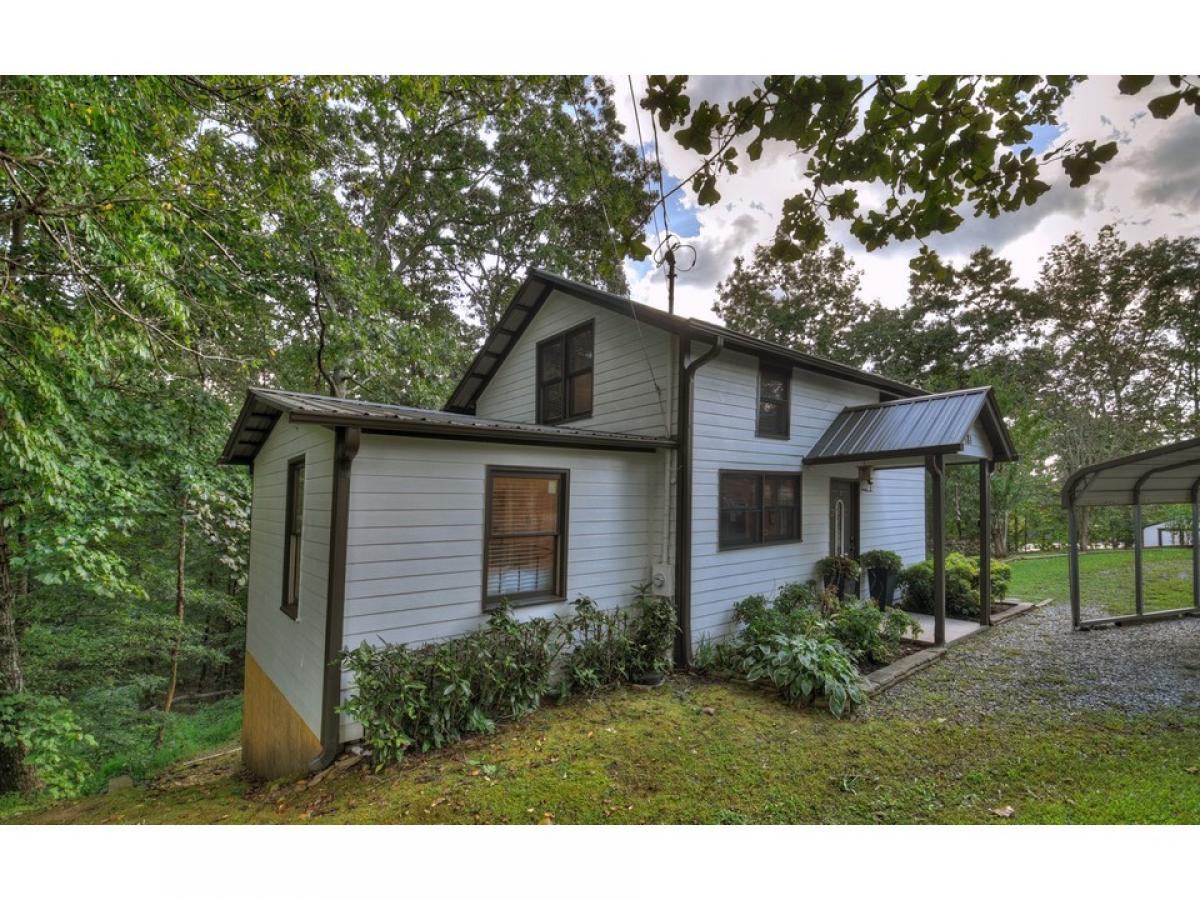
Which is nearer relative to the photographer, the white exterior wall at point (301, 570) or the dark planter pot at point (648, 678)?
the white exterior wall at point (301, 570)

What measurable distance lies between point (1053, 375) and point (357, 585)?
761cm

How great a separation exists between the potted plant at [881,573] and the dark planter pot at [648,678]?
4.41 meters

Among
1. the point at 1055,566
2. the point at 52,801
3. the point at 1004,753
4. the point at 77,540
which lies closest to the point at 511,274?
the point at 77,540

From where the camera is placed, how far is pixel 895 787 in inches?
112

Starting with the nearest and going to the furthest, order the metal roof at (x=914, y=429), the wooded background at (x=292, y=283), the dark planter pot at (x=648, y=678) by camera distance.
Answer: the wooded background at (x=292, y=283), the dark planter pot at (x=648, y=678), the metal roof at (x=914, y=429)

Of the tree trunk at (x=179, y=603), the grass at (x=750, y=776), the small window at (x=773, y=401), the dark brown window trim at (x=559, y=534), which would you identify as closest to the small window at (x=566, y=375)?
the dark brown window trim at (x=559, y=534)

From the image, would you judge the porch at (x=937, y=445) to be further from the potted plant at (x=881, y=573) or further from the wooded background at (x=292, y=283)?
the wooded background at (x=292, y=283)

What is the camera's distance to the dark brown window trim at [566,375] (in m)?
6.61

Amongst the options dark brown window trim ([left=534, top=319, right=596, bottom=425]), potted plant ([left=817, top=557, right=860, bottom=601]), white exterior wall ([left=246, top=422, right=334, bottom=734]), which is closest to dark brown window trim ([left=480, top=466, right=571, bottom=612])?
white exterior wall ([left=246, top=422, right=334, bottom=734])

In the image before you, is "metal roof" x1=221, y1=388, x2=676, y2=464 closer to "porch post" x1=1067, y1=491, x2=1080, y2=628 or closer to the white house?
the white house

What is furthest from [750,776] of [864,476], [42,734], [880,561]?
[42,734]

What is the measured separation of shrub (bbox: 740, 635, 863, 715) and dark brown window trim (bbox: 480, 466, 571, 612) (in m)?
2.06

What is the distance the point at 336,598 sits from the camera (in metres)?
3.52

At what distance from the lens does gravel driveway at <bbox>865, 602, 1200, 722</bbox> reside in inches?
156
